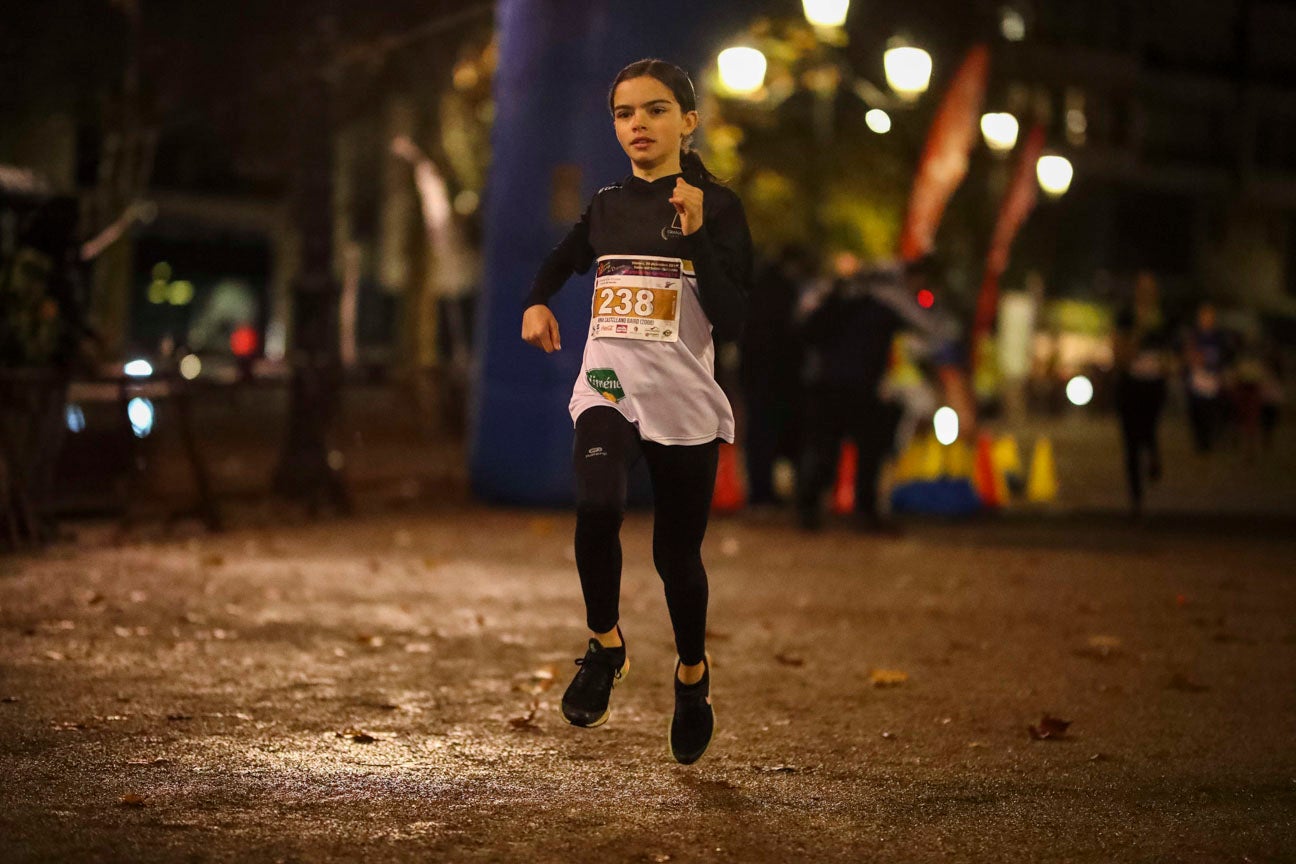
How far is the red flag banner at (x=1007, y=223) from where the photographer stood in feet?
61.5

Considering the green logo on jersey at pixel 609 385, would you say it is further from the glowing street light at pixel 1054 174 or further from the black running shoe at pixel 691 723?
the glowing street light at pixel 1054 174

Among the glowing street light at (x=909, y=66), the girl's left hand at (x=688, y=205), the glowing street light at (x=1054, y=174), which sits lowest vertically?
the girl's left hand at (x=688, y=205)

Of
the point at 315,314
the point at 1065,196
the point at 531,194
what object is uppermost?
the point at 1065,196

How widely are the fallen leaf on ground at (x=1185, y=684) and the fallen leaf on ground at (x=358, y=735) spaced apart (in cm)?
324

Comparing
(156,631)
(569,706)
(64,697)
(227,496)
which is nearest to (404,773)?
(569,706)

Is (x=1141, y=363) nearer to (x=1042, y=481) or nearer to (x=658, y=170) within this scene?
(x=1042, y=481)

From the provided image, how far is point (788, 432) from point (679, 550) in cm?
945

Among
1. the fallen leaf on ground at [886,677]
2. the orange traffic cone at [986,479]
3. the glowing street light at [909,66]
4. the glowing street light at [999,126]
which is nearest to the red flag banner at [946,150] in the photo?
the glowing street light at [909,66]

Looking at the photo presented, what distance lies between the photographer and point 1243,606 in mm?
9562

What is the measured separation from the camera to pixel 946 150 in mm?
17859

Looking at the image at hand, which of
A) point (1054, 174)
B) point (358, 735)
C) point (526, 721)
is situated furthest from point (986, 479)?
point (358, 735)

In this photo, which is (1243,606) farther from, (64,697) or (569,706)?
(64,697)

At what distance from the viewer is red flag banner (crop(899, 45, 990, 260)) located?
1748 cm

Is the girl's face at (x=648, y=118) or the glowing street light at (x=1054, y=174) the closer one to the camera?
the girl's face at (x=648, y=118)
